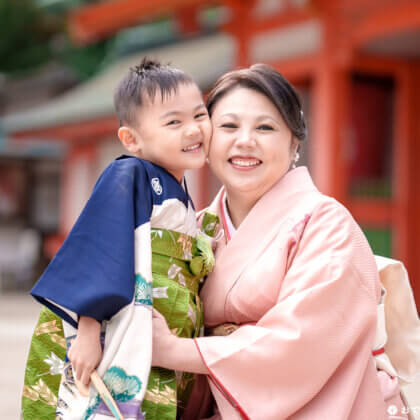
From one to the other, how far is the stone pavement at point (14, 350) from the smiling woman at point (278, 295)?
25.0 inches

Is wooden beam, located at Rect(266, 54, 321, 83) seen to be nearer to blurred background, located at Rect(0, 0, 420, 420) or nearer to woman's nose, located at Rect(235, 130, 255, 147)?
blurred background, located at Rect(0, 0, 420, 420)

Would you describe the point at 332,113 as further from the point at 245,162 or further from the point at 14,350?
the point at 245,162

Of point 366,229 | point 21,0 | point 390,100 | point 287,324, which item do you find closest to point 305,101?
point 390,100

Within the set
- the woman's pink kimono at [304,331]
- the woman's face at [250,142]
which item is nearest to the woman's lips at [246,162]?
the woman's face at [250,142]

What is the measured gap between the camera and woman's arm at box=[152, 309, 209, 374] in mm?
1604

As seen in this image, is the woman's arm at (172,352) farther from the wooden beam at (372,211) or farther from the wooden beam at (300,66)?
the wooden beam at (300,66)

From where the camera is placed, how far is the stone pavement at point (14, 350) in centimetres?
361

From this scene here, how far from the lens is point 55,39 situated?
558 inches

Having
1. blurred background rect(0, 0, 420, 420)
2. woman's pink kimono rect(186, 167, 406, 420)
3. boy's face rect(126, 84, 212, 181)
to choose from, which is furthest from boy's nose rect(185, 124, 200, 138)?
blurred background rect(0, 0, 420, 420)

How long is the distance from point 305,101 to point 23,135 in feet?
21.5

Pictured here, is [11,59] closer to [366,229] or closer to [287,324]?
[366,229]

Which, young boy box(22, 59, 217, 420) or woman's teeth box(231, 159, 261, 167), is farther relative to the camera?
woman's teeth box(231, 159, 261, 167)

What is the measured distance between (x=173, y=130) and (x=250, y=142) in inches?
9.6

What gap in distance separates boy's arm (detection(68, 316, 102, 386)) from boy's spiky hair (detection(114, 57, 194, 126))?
56cm
